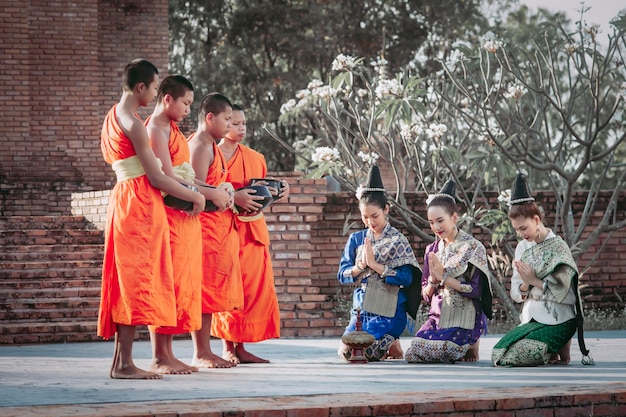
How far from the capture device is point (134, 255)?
6.19m

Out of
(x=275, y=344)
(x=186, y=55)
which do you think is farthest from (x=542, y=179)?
(x=275, y=344)

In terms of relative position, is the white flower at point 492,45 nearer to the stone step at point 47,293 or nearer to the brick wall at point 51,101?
the stone step at point 47,293

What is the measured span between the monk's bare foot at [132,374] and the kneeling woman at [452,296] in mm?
2032

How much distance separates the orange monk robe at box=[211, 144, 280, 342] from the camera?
293 inches

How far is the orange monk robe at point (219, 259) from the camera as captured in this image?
22.9 ft

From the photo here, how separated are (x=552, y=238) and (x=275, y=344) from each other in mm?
3110

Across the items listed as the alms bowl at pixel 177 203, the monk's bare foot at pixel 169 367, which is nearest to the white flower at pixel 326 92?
the alms bowl at pixel 177 203

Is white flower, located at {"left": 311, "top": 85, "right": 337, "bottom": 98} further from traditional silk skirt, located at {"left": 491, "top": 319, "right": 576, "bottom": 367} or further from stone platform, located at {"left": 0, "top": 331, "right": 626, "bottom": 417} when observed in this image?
traditional silk skirt, located at {"left": 491, "top": 319, "right": 576, "bottom": 367}

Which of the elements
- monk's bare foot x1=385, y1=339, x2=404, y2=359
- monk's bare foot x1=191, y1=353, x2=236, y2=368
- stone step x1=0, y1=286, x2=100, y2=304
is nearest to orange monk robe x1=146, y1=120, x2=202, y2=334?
monk's bare foot x1=191, y1=353, x2=236, y2=368

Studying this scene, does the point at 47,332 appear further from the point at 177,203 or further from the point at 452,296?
the point at 452,296

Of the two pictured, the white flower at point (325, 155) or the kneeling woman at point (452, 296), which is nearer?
the kneeling woman at point (452, 296)

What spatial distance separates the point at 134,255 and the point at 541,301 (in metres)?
2.82

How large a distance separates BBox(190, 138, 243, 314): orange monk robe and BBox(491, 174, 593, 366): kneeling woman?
1.80 metres

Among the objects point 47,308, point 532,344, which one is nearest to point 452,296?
point 532,344
